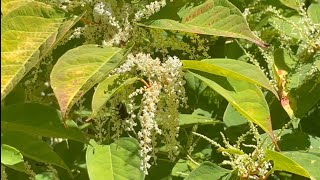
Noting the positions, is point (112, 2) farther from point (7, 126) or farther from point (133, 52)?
point (7, 126)

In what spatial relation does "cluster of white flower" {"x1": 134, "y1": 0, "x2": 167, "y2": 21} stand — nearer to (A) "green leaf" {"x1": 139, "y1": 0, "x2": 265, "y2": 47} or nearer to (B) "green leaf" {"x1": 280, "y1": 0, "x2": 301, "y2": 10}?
(A) "green leaf" {"x1": 139, "y1": 0, "x2": 265, "y2": 47}

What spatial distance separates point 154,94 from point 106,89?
108 millimetres

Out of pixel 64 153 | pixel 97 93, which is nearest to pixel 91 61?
pixel 97 93

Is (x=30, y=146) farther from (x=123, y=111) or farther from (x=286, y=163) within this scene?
(x=286, y=163)

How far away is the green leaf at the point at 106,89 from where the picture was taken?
1.36 meters

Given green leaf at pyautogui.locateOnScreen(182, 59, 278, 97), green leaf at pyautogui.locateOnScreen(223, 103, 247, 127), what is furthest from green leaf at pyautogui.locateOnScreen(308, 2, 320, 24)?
green leaf at pyautogui.locateOnScreen(182, 59, 278, 97)

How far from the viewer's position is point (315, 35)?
6.10 feet

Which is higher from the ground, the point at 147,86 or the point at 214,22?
the point at 214,22

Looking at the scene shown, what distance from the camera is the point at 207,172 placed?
62.6 inches

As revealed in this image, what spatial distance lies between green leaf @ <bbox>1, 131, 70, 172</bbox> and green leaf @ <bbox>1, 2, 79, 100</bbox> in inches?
12.8

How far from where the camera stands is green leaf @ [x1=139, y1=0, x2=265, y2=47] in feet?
4.63

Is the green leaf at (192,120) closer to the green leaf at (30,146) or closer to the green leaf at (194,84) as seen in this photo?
the green leaf at (194,84)

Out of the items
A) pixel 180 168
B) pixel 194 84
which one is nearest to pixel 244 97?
pixel 180 168

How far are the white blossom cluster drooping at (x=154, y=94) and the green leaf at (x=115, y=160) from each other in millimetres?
32
